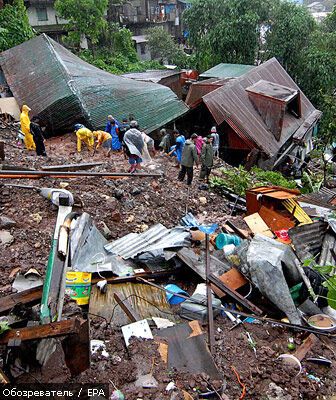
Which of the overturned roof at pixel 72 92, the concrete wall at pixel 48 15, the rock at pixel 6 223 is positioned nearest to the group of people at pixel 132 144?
the overturned roof at pixel 72 92

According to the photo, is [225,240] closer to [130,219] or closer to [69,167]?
[130,219]

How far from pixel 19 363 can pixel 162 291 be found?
229 cm

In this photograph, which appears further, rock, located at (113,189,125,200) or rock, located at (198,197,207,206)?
rock, located at (198,197,207,206)

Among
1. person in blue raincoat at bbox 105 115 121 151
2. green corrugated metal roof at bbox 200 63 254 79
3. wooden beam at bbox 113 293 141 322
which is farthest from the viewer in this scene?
green corrugated metal roof at bbox 200 63 254 79

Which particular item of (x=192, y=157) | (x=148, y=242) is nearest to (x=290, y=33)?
(x=192, y=157)

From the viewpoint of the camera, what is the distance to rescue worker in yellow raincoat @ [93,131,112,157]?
11672 millimetres

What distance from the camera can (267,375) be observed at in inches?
169

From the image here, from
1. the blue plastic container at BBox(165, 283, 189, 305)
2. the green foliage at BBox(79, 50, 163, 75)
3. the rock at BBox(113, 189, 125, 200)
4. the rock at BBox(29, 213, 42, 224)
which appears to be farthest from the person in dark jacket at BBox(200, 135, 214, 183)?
the green foliage at BBox(79, 50, 163, 75)

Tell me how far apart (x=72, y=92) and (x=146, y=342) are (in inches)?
394

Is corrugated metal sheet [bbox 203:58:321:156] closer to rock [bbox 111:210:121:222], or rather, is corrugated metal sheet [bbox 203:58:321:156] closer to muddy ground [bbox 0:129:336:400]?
muddy ground [bbox 0:129:336:400]

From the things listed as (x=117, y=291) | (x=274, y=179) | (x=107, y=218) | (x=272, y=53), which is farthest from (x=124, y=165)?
(x=272, y=53)

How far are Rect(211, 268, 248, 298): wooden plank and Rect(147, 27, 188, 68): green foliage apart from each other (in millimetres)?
26644

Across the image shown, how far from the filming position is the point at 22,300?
405 cm

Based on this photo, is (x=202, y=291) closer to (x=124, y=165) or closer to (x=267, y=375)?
(x=267, y=375)
